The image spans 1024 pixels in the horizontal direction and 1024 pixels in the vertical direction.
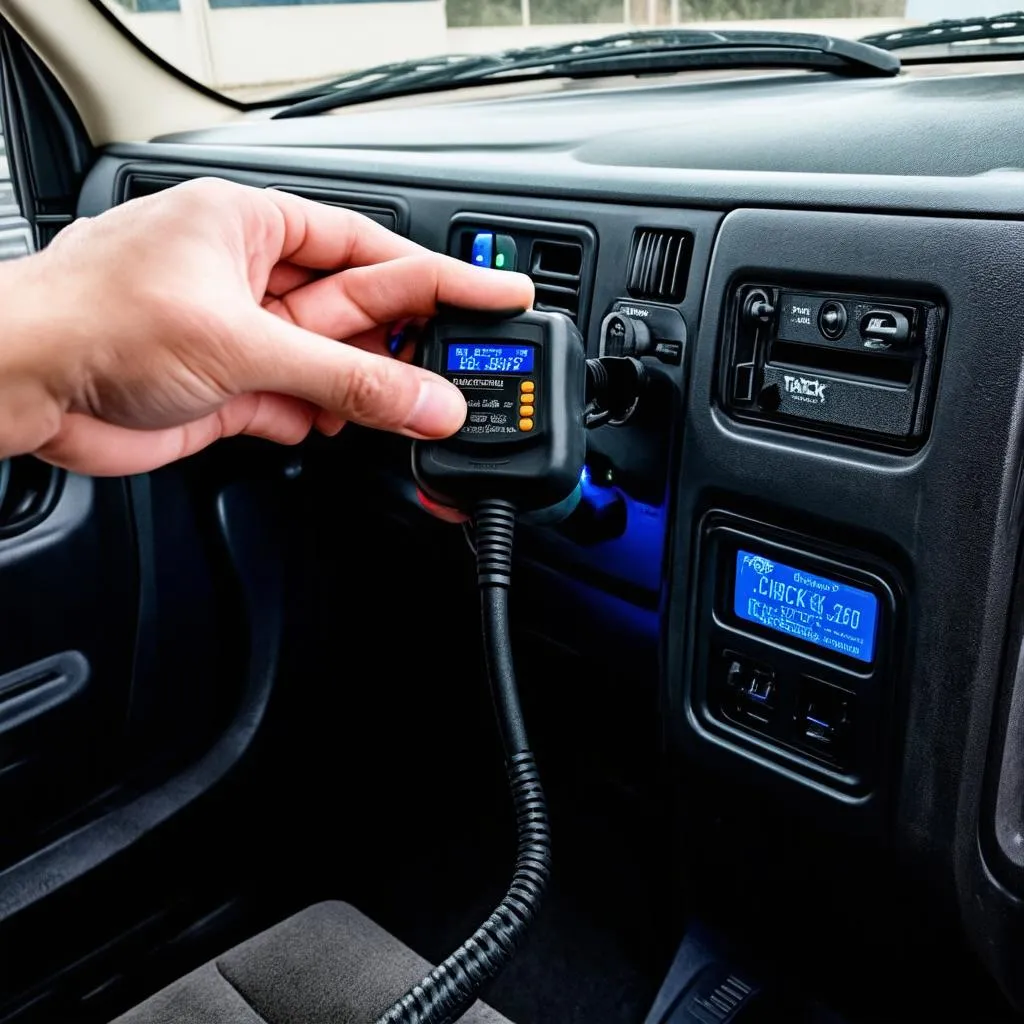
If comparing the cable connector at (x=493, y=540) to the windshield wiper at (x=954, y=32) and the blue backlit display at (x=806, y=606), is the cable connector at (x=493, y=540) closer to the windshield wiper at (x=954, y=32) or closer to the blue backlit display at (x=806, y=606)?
the blue backlit display at (x=806, y=606)

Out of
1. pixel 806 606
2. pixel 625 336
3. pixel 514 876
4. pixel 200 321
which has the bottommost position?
pixel 514 876

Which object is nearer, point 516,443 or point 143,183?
point 516,443

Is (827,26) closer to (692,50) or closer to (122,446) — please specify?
(692,50)

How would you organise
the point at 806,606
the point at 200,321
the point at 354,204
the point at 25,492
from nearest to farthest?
the point at 200,321 < the point at 806,606 < the point at 354,204 < the point at 25,492

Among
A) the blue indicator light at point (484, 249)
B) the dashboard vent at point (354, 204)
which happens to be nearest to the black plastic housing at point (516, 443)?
the blue indicator light at point (484, 249)

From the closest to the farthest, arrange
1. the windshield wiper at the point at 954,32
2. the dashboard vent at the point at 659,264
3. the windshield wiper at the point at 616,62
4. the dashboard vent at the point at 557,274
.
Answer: the dashboard vent at the point at 659,264
the dashboard vent at the point at 557,274
the windshield wiper at the point at 954,32
the windshield wiper at the point at 616,62

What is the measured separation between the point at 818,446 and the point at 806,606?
147 mm

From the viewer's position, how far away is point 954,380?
802 mm

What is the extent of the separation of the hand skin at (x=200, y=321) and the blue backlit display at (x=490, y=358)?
1.5 inches

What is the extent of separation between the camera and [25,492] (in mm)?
1565

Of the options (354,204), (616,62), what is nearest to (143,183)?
(354,204)

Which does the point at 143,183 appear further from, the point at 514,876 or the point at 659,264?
the point at 514,876

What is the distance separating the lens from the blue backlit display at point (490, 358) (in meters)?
0.88

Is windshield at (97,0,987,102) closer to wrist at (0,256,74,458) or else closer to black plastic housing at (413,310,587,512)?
black plastic housing at (413,310,587,512)
